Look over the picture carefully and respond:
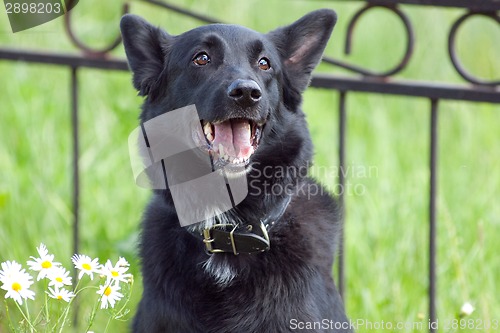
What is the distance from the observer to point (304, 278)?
2.49 meters

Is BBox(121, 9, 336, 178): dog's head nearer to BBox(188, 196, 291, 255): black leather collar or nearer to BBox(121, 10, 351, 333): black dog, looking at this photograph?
BBox(121, 10, 351, 333): black dog

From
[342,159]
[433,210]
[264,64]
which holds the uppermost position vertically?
[264,64]

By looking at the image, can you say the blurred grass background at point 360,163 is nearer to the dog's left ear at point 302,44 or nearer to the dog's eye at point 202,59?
the dog's left ear at point 302,44

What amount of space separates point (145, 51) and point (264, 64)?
17.3 inches

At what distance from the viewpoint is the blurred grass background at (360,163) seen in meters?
3.44

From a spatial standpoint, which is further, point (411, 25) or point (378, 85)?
point (378, 85)

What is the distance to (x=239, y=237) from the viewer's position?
2465 mm

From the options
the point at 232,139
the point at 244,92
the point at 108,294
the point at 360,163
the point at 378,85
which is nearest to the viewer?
the point at 108,294

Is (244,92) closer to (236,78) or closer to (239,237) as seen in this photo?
(236,78)

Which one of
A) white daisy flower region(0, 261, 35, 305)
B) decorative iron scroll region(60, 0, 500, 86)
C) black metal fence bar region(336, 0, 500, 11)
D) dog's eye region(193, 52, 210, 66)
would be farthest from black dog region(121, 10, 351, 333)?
white daisy flower region(0, 261, 35, 305)

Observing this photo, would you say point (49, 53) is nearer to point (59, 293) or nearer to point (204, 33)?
point (204, 33)

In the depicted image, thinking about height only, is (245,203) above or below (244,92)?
below

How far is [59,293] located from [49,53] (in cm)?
167

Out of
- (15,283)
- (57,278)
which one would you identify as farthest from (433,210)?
(15,283)
